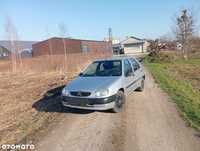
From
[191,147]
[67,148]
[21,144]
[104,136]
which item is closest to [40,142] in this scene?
[21,144]

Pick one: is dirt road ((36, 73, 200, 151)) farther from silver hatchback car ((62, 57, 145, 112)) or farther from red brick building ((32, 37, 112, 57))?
red brick building ((32, 37, 112, 57))

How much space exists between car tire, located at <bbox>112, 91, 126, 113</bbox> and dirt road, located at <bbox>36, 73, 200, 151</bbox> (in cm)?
19

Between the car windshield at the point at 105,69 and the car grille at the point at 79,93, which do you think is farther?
the car windshield at the point at 105,69

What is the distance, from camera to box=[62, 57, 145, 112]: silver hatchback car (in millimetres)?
6277

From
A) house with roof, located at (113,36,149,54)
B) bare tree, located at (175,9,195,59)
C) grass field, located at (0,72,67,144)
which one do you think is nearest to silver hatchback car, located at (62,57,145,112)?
grass field, located at (0,72,67,144)

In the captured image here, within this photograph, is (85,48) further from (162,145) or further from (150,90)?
(162,145)

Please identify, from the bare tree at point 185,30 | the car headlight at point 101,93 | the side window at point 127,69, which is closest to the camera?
the car headlight at point 101,93

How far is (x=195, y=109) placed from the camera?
6793mm

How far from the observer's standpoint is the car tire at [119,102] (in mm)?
6613

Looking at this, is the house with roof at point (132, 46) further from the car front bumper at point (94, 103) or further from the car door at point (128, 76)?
the car front bumper at point (94, 103)

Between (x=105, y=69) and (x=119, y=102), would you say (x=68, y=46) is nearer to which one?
(x=105, y=69)

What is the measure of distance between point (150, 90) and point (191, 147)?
5.59 metres

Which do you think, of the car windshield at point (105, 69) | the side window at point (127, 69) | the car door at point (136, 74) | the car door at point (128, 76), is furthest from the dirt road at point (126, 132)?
the car door at point (136, 74)
